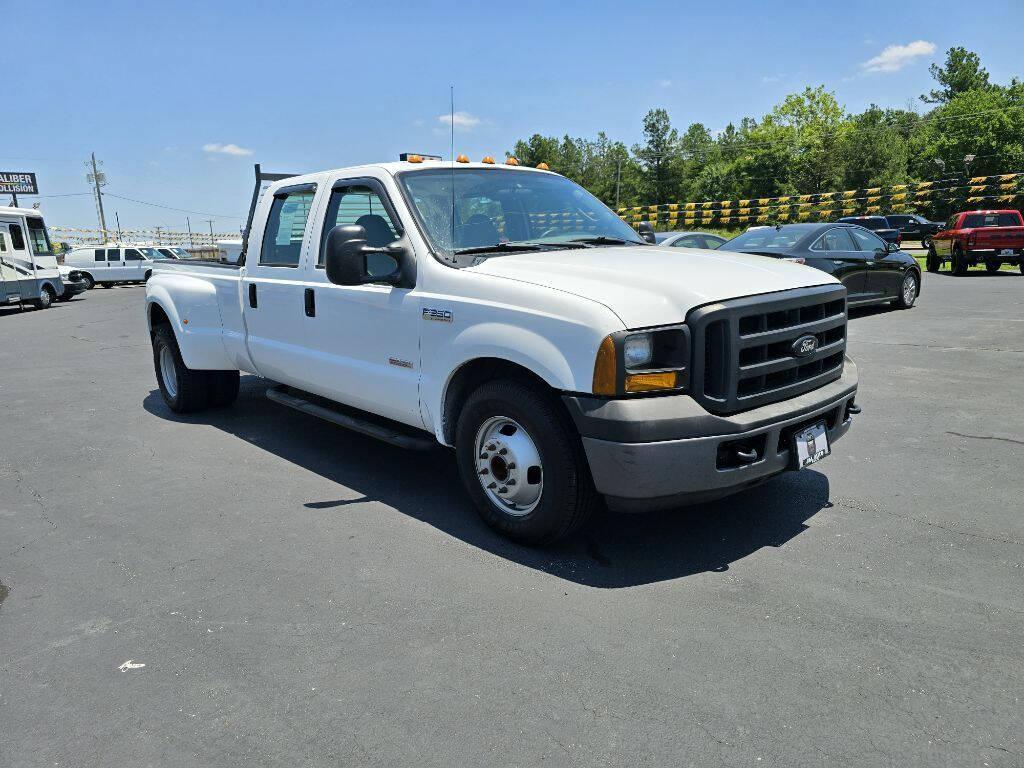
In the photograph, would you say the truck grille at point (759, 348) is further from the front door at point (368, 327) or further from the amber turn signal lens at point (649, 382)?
the front door at point (368, 327)

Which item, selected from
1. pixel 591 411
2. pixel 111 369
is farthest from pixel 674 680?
pixel 111 369

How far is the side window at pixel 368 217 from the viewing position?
4480 mm

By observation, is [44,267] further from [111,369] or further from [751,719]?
[751,719]

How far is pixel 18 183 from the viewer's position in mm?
56906

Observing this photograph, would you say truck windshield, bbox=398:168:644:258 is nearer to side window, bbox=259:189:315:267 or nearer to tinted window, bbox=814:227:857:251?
side window, bbox=259:189:315:267

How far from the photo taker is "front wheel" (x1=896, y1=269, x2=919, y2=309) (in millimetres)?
13477

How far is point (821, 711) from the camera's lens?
8.34 ft

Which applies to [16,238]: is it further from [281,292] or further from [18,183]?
[18,183]

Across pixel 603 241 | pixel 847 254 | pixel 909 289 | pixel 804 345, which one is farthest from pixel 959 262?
pixel 804 345

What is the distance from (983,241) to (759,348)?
858 inches

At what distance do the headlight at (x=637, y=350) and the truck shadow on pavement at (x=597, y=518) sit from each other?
1.03 metres

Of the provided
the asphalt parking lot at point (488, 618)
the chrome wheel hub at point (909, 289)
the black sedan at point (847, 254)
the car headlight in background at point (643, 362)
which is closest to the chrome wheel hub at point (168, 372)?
the asphalt parking lot at point (488, 618)

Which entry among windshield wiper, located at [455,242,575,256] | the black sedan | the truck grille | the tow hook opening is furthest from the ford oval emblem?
the black sedan

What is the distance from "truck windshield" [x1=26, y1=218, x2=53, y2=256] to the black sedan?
18.7 meters
